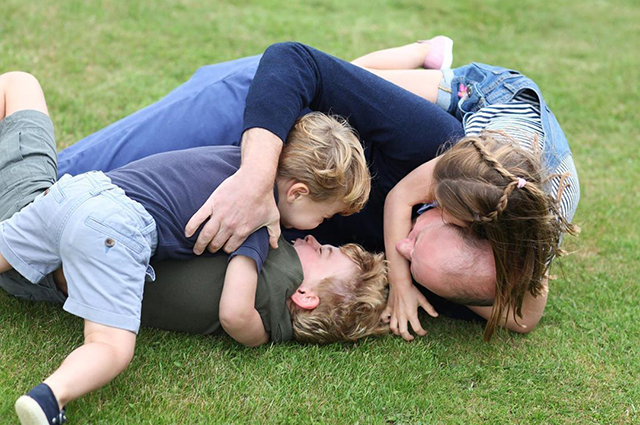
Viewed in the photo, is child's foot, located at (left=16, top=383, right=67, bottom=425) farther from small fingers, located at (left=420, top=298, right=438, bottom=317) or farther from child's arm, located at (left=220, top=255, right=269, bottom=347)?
small fingers, located at (left=420, top=298, right=438, bottom=317)

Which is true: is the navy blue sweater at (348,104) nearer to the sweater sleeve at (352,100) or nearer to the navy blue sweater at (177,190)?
the sweater sleeve at (352,100)

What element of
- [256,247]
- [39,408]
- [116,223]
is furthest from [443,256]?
[39,408]

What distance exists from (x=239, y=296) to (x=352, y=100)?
3.14 feet

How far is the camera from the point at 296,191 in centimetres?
285

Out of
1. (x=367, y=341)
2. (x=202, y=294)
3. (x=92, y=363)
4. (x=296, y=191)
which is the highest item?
(x=296, y=191)

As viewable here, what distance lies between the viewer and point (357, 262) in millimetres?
2961

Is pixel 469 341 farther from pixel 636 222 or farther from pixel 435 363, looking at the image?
pixel 636 222

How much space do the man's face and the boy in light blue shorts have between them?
1.00 ft

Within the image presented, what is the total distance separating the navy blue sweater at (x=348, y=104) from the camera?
9.11 feet

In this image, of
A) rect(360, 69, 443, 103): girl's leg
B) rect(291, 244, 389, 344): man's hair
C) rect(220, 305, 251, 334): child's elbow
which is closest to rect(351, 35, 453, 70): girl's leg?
rect(360, 69, 443, 103): girl's leg

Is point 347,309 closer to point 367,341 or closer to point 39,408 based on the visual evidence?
point 367,341

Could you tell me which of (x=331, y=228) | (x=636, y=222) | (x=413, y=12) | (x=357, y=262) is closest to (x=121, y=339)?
(x=357, y=262)

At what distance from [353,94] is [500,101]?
76 centimetres

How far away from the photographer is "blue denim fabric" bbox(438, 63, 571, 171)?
3078 millimetres
